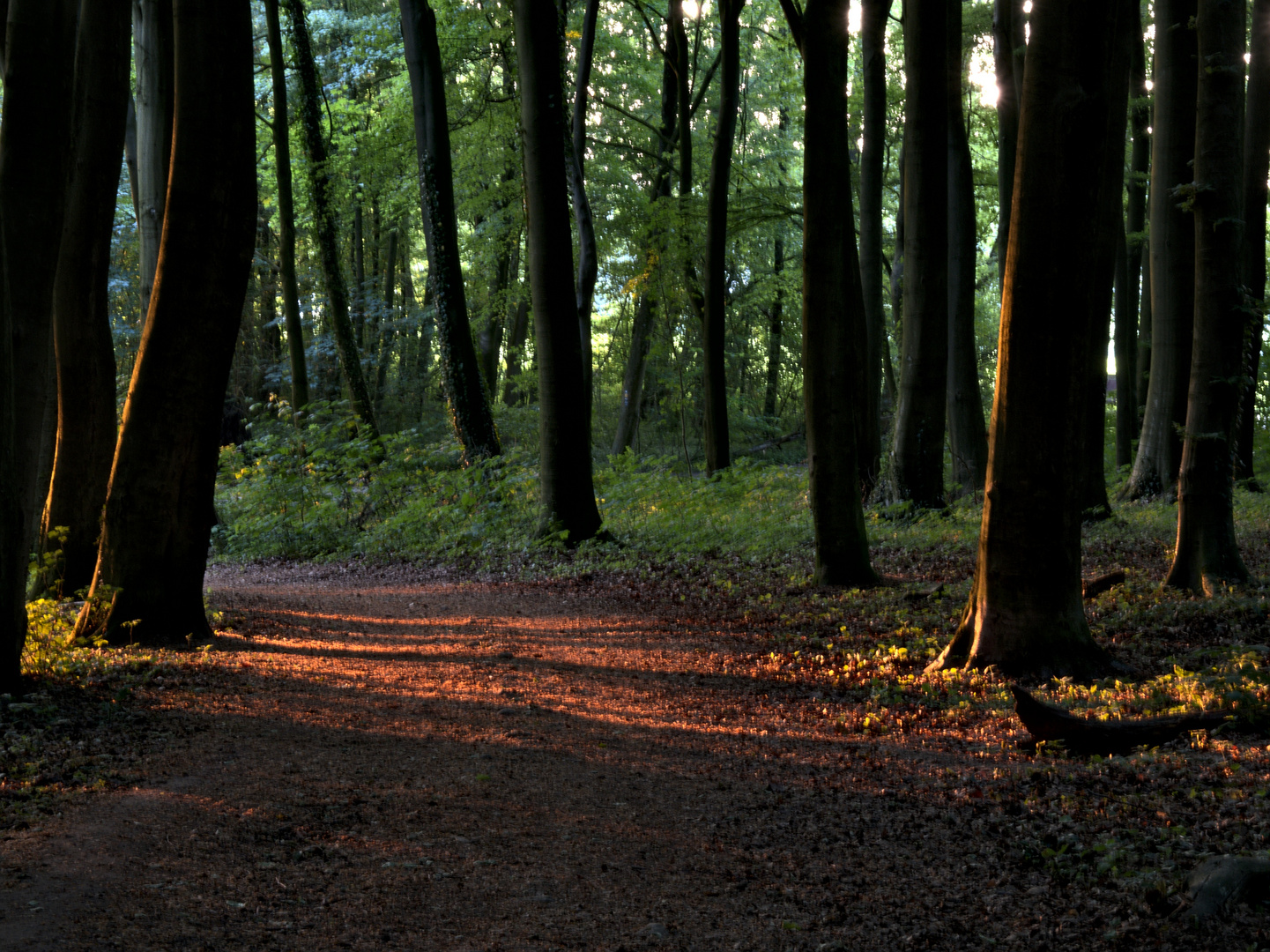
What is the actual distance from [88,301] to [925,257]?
1028 centimetres

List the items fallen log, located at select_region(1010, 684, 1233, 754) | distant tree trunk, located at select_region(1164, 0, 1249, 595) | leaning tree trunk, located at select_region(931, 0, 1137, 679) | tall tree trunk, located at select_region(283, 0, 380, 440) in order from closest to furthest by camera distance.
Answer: fallen log, located at select_region(1010, 684, 1233, 754) < leaning tree trunk, located at select_region(931, 0, 1137, 679) < distant tree trunk, located at select_region(1164, 0, 1249, 595) < tall tree trunk, located at select_region(283, 0, 380, 440)

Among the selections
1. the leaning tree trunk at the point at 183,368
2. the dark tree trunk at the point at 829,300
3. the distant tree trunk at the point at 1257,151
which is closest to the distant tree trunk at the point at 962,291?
the distant tree trunk at the point at 1257,151

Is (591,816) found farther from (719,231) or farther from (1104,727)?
(719,231)

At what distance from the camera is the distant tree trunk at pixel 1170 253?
35.8ft

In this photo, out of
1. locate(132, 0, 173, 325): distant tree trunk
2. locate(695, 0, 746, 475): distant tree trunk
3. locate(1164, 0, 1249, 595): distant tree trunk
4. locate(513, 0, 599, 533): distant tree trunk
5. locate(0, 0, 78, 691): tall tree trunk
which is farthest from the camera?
locate(695, 0, 746, 475): distant tree trunk

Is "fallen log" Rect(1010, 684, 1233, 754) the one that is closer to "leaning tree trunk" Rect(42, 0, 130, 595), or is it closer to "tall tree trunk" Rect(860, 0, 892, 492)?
"leaning tree trunk" Rect(42, 0, 130, 595)

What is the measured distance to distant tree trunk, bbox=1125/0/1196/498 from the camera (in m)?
10.9

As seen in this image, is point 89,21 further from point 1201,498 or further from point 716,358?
point 716,358

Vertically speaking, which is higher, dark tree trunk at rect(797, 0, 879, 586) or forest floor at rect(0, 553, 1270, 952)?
dark tree trunk at rect(797, 0, 879, 586)

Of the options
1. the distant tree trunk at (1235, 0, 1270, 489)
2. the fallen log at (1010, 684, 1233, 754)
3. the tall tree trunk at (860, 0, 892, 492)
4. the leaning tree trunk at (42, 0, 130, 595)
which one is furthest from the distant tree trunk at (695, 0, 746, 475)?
the fallen log at (1010, 684, 1233, 754)

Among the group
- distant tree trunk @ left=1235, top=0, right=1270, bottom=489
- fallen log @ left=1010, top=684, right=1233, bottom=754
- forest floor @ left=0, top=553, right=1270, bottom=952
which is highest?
distant tree trunk @ left=1235, top=0, right=1270, bottom=489

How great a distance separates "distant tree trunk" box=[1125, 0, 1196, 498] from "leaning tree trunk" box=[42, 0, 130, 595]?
10877mm

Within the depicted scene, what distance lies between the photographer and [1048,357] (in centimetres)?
612

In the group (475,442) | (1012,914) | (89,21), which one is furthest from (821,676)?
(475,442)
